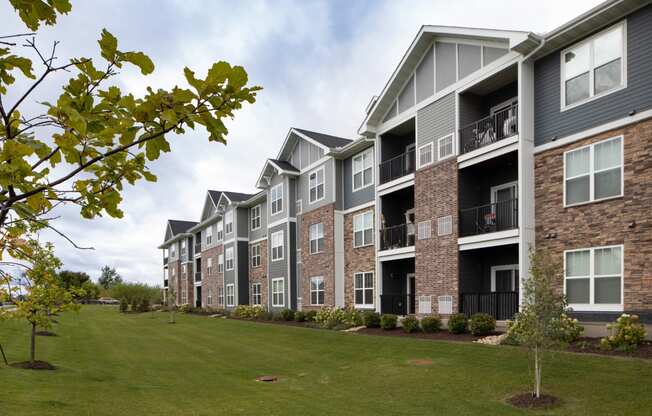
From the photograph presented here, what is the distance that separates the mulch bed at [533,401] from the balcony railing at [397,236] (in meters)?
12.8

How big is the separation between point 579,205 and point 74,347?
20395 millimetres

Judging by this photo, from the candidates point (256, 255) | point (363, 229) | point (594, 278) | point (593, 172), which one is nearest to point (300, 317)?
point (363, 229)

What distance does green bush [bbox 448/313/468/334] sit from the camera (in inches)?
714

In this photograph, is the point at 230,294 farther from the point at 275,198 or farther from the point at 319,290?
the point at 319,290

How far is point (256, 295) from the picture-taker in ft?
131

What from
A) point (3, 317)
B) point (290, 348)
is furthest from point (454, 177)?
point (3, 317)

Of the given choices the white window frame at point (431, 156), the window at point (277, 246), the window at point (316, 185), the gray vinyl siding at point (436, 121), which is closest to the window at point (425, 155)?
the white window frame at point (431, 156)

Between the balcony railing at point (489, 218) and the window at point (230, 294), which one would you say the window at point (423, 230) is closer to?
the balcony railing at point (489, 218)

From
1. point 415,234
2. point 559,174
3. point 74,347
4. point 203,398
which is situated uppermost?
point 559,174

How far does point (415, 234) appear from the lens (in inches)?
870

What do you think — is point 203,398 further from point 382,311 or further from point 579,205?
point 382,311

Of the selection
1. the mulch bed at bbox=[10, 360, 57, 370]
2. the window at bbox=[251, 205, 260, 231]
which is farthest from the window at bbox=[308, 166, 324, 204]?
the mulch bed at bbox=[10, 360, 57, 370]

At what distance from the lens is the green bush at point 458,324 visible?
59.5ft

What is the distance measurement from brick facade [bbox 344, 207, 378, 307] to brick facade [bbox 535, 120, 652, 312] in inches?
428
